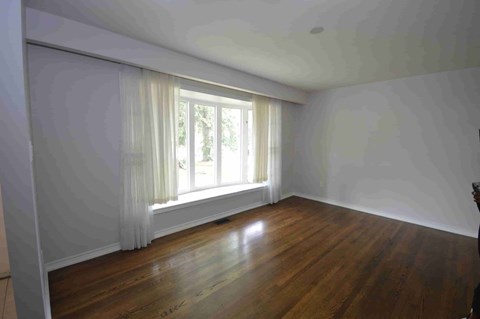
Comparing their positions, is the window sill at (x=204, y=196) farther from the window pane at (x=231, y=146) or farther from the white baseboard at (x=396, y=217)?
the white baseboard at (x=396, y=217)

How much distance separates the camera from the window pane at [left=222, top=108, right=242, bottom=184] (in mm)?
3887

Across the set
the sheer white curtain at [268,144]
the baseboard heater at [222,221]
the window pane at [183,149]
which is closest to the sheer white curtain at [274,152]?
the sheer white curtain at [268,144]

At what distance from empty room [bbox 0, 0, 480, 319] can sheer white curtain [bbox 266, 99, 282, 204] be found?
0.62ft

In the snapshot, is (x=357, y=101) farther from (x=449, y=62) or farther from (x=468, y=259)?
(x=468, y=259)

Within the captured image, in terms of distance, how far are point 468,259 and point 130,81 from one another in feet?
14.1

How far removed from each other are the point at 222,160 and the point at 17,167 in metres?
2.96

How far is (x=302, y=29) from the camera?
1.91m

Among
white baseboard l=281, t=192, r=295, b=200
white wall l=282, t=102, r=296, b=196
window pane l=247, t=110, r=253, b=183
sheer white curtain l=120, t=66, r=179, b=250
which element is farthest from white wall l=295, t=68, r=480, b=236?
sheer white curtain l=120, t=66, r=179, b=250

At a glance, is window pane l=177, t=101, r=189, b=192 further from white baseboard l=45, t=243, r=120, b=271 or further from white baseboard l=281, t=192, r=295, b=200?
white baseboard l=281, t=192, r=295, b=200

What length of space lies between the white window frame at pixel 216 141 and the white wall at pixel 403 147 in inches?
59.1

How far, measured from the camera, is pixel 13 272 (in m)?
1.06

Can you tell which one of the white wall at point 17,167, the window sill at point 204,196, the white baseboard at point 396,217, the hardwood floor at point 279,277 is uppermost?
the white wall at point 17,167

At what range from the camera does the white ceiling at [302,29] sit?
1593 mm

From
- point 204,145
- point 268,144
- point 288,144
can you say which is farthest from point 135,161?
point 288,144
